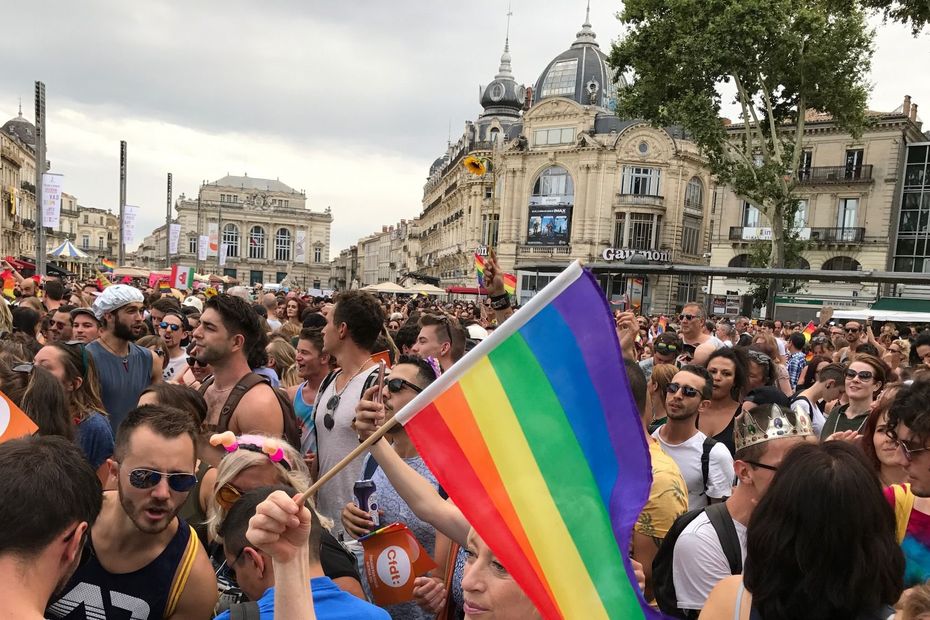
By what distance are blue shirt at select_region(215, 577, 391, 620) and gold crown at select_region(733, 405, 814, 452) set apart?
5.33 feet

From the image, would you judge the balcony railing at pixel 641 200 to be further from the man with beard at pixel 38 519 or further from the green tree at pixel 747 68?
the man with beard at pixel 38 519

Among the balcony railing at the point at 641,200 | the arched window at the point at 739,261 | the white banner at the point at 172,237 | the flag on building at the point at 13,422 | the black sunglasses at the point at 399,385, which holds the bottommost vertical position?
the flag on building at the point at 13,422

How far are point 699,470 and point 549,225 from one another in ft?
143

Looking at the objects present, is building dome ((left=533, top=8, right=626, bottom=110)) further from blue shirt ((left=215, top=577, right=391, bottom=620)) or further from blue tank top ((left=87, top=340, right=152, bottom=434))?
blue shirt ((left=215, top=577, right=391, bottom=620))

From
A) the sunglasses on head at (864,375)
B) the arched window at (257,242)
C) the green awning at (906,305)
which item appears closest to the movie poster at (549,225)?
the green awning at (906,305)

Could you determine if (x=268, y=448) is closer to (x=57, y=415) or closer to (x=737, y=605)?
(x=57, y=415)

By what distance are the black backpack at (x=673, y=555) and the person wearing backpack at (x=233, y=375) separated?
2.07 meters

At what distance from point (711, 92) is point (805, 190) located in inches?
839

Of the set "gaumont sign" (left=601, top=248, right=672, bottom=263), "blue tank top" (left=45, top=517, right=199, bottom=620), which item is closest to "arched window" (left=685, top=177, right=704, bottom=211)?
"gaumont sign" (left=601, top=248, right=672, bottom=263)

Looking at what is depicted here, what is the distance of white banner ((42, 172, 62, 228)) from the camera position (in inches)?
717

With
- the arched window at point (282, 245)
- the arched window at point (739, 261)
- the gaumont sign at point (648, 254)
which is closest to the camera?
the arched window at point (739, 261)

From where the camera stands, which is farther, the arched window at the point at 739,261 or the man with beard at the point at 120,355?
the arched window at the point at 739,261

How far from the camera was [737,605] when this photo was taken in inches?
77.1

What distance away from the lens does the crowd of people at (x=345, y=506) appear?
181 centimetres
